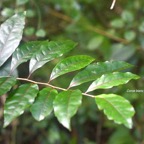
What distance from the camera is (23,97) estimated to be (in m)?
0.68

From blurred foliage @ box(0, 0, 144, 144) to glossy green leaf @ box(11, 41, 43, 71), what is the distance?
2.32 ft

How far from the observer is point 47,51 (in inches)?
30.4

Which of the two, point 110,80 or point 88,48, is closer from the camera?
point 110,80

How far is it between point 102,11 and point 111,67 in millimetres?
1418

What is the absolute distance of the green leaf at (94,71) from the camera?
73 centimetres

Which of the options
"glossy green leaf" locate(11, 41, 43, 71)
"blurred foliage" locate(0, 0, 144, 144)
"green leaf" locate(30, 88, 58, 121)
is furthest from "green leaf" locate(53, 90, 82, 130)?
"blurred foliage" locate(0, 0, 144, 144)

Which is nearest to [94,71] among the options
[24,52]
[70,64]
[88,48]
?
[70,64]

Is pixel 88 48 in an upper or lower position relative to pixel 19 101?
lower

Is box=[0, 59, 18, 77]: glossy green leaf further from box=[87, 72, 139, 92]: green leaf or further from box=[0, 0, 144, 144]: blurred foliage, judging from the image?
box=[0, 0, 144, 144]: blurred foliage

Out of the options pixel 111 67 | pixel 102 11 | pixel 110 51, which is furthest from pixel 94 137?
pixel 111 67

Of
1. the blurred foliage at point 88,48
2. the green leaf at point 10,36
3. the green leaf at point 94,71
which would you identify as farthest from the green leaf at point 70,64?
the blurred foliage at point 88,48

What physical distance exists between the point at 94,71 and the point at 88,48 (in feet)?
3.36

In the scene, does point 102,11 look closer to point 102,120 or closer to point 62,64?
point 102,120

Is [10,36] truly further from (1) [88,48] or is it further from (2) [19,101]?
(1) [88,48]
